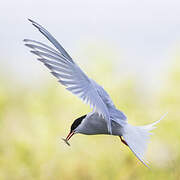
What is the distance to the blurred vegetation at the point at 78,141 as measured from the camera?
1.96 metres

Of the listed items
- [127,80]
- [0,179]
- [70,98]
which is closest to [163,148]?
[127,80]

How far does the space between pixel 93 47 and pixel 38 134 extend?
51 cm

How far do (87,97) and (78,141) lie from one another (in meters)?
1.00

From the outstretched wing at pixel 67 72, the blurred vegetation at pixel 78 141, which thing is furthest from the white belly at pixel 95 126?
the blurred vegetation at pixel 78 141

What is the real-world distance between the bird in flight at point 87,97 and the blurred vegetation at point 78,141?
630mm

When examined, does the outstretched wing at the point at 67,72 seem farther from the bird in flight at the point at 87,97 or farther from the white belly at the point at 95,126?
the white belly at the point at 95,126

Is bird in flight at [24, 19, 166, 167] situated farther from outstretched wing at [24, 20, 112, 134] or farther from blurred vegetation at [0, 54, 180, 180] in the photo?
blurred vegetation at [0, 54, 180, 180]

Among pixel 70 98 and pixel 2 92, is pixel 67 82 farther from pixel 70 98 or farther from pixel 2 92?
pixel 2 92

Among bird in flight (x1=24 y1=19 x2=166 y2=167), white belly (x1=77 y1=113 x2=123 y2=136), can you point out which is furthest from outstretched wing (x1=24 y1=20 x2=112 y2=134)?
white belly (x1=77 y1=113 x2=123 y2=136)

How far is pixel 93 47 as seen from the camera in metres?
2.26

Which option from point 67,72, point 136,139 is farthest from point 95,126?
point 67,72

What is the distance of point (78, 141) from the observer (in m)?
2.02

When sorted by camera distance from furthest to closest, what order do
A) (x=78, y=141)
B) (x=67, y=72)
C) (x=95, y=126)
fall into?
(x=78, y=141) < (x=95, y=126) < (x=67, y=72)

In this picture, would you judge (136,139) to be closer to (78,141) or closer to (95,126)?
(95,126)
